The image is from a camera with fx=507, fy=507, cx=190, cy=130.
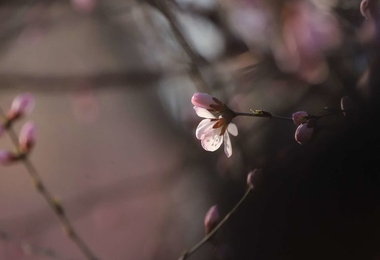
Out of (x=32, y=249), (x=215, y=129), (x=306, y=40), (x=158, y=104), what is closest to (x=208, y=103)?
(x=215, y=129)

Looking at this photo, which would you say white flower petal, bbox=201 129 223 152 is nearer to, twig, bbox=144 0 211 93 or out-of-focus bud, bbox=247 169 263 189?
out-of-focus bud, bbox=247 169 263 189

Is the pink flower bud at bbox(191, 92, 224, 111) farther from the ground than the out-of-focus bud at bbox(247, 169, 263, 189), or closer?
farther from the ground

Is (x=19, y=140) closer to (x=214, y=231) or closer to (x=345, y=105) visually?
(x=214, y=231)

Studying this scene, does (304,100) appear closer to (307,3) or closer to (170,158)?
(307,3)

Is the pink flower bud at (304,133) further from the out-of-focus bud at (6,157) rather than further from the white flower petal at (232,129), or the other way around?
the out-of-focus bud at (6,157)

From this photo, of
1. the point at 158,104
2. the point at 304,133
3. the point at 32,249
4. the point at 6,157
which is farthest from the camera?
the point at 158,104

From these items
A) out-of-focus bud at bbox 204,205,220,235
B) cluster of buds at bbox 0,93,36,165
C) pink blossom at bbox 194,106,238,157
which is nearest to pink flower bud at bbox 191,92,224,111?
pink blossom at bbox 194,106,238,157
